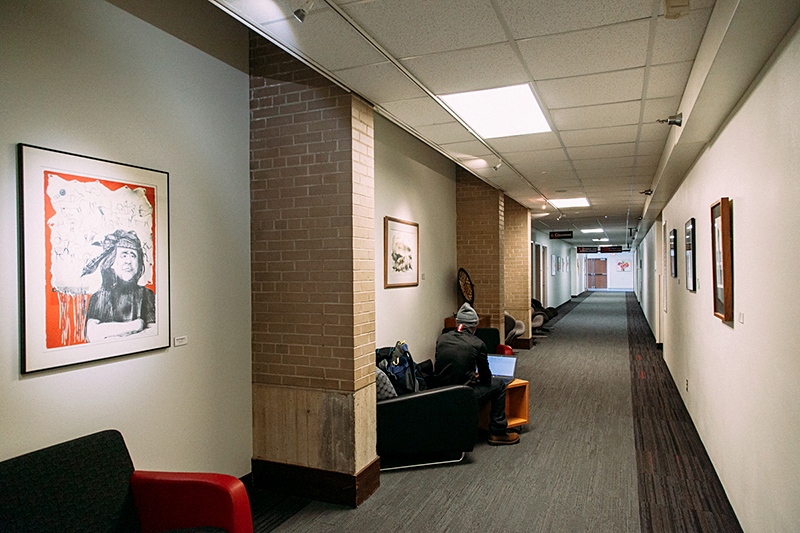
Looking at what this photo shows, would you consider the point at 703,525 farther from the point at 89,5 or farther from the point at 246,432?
the point at 89,5

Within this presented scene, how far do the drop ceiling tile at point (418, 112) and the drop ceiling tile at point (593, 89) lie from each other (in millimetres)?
779

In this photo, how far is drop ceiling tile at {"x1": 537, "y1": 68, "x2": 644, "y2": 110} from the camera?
10.5 ft

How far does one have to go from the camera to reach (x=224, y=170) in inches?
139

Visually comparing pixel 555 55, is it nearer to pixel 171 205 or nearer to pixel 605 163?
pixel 171 205

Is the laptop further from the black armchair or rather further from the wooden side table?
the black armchair

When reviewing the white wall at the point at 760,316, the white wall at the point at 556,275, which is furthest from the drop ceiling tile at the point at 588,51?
the white wall at the point at 556,275

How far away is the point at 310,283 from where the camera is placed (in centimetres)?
357

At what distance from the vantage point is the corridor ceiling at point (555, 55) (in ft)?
7.51

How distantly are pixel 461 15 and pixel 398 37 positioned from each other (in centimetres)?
39

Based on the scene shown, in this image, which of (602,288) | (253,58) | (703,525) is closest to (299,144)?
(253,58)

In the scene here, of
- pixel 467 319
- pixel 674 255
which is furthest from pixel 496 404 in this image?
pixel 674 255

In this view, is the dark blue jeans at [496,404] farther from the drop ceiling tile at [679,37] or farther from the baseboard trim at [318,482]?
the drop ceiling tile at [679,37]

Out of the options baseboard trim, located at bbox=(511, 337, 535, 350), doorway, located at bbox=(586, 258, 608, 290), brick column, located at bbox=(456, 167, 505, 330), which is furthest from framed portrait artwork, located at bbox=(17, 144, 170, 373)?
doorway, located at bbox=(586, 258, 608, 290)

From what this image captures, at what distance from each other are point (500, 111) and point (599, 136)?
1.24 metres
